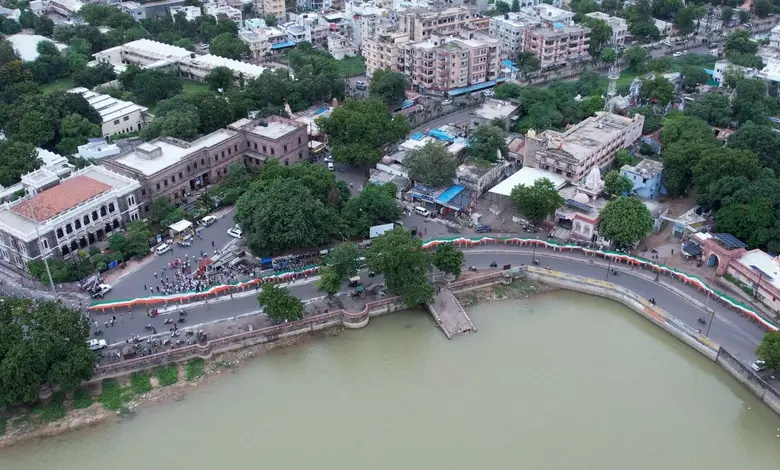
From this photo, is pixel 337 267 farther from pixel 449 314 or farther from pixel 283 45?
pixel 283 45

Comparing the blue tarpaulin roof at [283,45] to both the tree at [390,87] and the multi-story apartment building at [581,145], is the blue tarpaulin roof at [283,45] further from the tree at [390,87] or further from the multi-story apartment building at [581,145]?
the multi-story apartment building at [581,145]

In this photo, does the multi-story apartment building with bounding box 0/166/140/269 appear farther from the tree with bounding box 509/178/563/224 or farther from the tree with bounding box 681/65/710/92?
the tree with bounding box 681/65/710/92

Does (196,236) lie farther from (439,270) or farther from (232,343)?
(439,270)

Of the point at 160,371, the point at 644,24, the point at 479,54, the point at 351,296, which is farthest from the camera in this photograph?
the point at 644,24

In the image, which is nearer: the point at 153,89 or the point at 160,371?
the point at 160,371

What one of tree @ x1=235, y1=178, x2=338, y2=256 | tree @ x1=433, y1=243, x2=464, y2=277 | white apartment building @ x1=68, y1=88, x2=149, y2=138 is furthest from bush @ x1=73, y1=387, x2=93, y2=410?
white apartment building @ x1=68, y1=88, x2=149, y2=138

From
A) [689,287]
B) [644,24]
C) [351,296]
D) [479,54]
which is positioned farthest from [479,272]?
[644,24]

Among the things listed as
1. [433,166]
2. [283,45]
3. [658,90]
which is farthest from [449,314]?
[283,45]

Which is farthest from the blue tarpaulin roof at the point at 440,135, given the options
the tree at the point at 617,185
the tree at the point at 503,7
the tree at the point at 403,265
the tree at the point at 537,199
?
the tree at the point at 503,7
